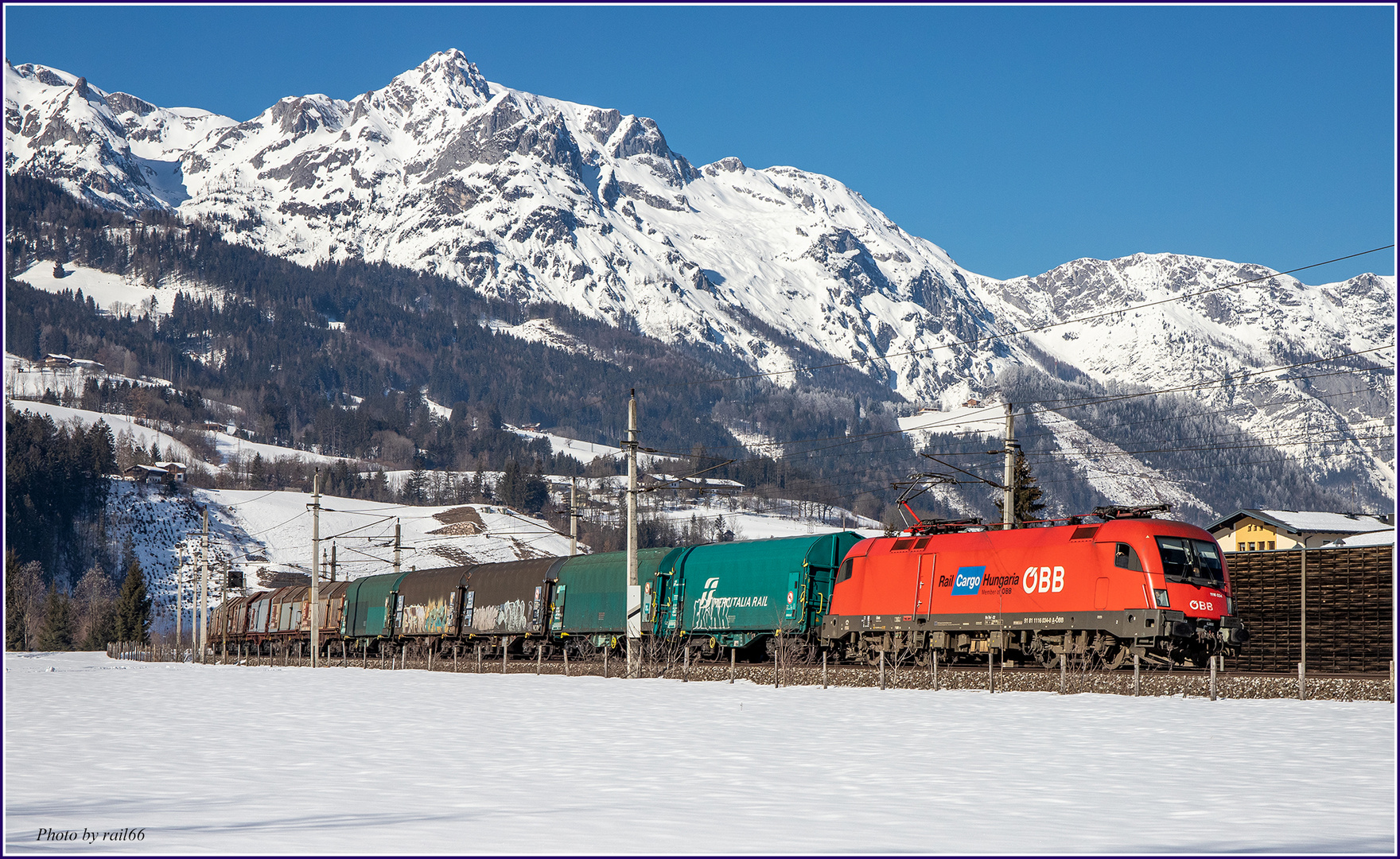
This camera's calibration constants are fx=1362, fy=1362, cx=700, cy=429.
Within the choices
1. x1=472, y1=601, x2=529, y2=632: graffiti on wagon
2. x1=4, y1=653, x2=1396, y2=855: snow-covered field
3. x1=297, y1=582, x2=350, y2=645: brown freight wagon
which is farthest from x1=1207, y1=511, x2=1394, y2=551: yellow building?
x1=4, y1=653, x2=1396, y2=855: snow-covered field

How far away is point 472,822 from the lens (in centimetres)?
1281

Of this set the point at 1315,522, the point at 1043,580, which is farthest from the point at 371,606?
the point at 1315,522

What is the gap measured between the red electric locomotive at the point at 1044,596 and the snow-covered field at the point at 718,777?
14.5ft

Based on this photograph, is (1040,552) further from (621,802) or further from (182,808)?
(182,808)

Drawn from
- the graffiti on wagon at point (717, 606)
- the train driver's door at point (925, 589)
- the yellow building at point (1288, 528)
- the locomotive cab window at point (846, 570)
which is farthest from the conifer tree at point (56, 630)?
the train driver's door at point (925, 589)

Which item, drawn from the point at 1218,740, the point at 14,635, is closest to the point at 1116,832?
the point at 1218,740

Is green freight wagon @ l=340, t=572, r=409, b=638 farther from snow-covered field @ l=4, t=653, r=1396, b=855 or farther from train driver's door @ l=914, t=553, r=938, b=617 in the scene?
snow-covered field @ l=4, t=653, r=1396, b=855

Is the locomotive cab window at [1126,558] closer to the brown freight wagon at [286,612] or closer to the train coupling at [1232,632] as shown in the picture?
the train coupling at [1232,632]

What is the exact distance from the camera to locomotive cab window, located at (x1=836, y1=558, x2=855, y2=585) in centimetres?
4191

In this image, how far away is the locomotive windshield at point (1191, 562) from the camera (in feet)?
109

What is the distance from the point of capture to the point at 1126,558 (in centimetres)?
3353

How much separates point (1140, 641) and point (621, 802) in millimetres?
23066

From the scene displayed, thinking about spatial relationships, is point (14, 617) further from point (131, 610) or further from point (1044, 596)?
point (1044, 596)

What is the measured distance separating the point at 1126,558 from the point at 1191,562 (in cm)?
173
